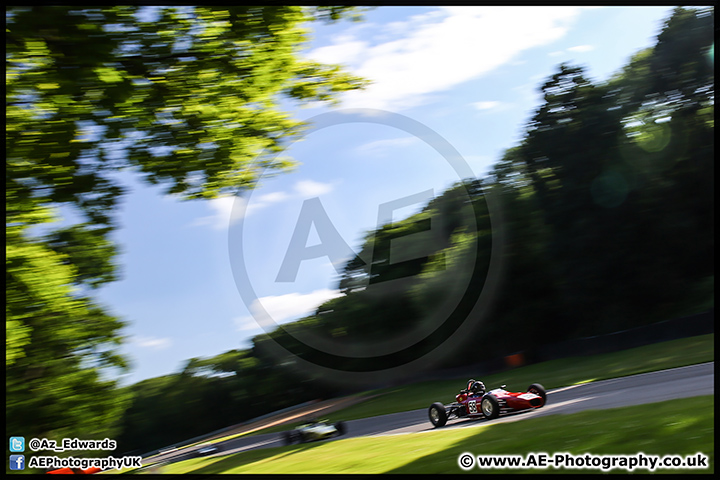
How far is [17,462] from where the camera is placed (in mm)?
5270

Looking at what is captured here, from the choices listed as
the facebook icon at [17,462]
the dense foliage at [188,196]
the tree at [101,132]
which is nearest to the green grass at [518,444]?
the dense foliage at [188,196]

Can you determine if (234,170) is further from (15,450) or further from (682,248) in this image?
(682,248)

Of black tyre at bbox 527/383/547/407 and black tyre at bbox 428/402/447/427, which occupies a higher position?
black tyre at bbox 527/383/547/407

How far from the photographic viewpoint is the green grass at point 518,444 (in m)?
4.52

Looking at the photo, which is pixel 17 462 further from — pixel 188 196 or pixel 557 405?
pixel 557 405

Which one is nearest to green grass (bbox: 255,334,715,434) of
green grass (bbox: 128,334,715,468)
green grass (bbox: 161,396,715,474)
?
green grass (bbox: 128,334,715,468)

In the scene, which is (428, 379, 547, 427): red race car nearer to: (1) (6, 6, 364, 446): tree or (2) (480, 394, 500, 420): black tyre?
(2) (480, 394, 500, 420): black tyre

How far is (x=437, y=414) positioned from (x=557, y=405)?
1448 millimetres

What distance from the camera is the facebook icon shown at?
5.23 meters

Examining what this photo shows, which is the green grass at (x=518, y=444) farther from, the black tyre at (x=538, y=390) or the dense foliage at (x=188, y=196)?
the dense foliage at (x=188, y=196)

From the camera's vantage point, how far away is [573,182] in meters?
15.8

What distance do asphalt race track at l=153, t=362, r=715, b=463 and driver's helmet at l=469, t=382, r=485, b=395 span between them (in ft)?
0.44

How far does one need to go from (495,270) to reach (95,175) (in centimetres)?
671

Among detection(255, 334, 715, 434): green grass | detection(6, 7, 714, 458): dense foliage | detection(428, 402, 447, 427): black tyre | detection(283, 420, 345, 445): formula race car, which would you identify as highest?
detection(6, 7, 714, 458): dense foliage
